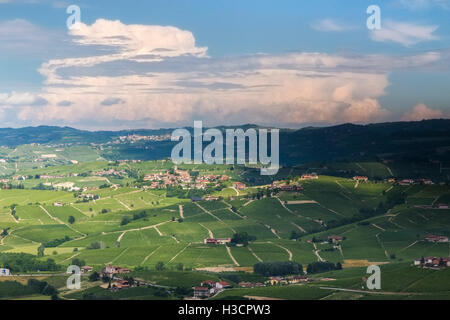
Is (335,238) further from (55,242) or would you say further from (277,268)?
(55,242)

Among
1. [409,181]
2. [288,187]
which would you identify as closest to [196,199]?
[288,187]

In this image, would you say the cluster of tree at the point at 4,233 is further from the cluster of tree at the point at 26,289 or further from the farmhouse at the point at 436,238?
the farmhouse at the point at 436,238

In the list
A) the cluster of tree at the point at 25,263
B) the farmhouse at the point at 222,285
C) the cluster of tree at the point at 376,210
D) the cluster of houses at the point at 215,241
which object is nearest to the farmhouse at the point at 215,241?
the cluster of houses at the point at 215,241

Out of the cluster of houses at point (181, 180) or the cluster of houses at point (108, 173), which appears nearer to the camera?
the cluster of houses at point (181, 180)

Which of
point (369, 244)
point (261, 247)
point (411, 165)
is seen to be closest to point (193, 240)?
point (261, 247)

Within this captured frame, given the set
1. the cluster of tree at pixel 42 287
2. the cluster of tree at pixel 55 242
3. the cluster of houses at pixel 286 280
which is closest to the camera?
the cluster of tree at pixel 42 287

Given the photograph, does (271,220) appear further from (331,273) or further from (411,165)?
(411,165)
